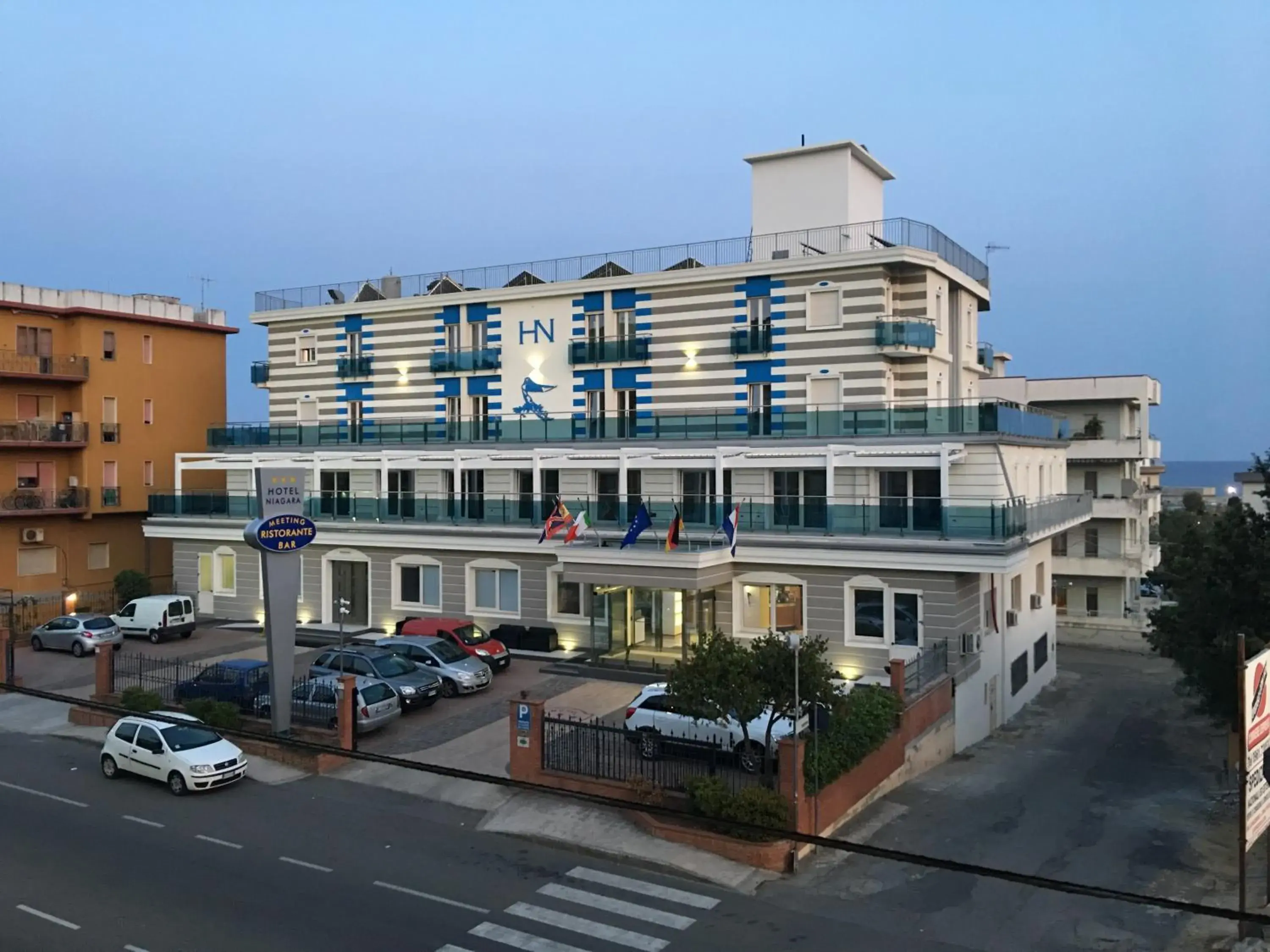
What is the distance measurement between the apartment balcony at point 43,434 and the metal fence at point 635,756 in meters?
30.7

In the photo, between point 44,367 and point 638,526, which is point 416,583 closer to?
point 638,526

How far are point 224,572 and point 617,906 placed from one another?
30.4 m

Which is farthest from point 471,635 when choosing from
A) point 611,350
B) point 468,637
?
point 611,350

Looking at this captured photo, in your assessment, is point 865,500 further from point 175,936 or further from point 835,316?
point 175,936

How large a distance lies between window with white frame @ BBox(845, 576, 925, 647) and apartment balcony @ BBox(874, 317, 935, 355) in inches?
294

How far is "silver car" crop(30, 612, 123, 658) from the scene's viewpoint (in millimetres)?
33969

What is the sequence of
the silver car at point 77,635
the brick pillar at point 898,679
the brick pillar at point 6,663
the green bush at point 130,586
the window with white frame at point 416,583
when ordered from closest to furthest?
the brick pillar at point 898,679 < the brick pillar at point 6,663 < the silver car at point 77,635 < the window with white frame at point 416,583 < the green bush at point 130,586

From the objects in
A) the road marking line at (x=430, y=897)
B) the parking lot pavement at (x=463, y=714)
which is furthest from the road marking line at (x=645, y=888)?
the parking lot pavement at (x=463, y=714)

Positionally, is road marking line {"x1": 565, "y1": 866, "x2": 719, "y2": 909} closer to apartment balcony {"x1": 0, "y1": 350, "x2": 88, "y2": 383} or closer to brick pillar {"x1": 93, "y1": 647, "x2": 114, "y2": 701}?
brick pillar {"x1": 93, "y1": 647, "x2": 114, "y2": 701}

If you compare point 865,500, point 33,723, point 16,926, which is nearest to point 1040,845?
point 865,500

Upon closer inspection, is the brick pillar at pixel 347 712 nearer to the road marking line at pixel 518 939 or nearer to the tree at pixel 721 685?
the tree at pixel 721 685

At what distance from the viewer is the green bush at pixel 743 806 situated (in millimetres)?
16828

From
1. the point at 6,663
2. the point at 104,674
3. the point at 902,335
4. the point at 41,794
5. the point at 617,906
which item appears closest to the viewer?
the point at 617,906

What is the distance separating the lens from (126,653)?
34.3 metres
